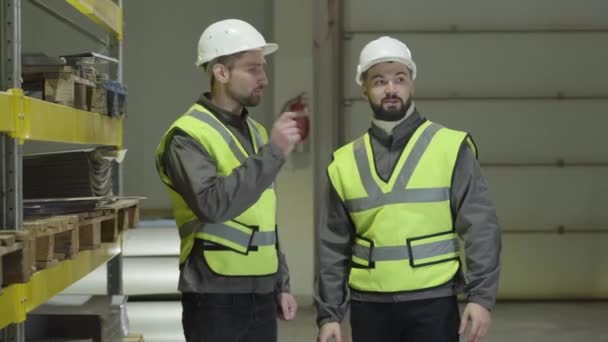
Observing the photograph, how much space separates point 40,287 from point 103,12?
86.4 inches

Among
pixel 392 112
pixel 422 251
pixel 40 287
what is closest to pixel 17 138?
pixel 40 287

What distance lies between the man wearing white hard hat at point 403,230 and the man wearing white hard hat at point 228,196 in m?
0.28

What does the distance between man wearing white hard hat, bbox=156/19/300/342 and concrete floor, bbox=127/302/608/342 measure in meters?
3.08

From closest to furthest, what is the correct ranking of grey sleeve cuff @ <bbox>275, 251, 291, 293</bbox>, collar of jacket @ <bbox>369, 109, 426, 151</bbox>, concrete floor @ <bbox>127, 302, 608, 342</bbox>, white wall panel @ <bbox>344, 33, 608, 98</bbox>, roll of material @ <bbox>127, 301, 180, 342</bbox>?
collar of jacket @ <bbox>369, 109, 426, 151</bbox> < grey sleeve cuff @ <bbox>275, 251, 291, 293</bbox> < roll of material @ <bbox>127, 301, 180, 342</bbox> < concrete floor @ <bbox>127, 302, 608, 342</bbox> < white wall panel @ <bbox>344, 33, 608, 98</bbox>

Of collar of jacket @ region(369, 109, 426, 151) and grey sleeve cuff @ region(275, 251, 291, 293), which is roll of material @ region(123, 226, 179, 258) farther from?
collar of jacket @ region(369, 109, 426, 151)

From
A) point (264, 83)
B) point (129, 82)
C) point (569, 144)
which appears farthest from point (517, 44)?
point (264, 83)

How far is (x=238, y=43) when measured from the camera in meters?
3.92

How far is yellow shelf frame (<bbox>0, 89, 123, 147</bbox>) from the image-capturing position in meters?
3.39

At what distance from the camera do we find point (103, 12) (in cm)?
537

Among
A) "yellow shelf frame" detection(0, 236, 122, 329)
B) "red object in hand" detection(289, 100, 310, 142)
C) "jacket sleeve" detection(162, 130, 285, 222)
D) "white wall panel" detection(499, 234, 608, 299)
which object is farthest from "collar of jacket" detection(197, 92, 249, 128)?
"white wall panel" detection(499, 234, 608, 299)

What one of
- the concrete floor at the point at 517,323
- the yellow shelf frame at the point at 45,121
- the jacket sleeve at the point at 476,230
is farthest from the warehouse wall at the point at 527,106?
the jacket sleeve at the point at 476,230

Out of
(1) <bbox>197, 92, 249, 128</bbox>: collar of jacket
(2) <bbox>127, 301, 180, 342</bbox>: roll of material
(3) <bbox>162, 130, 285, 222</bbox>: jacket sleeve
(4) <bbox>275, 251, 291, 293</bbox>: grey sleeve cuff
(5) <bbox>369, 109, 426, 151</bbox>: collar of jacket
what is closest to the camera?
(3) <bbox>162, 130, 285, 222</bbox>: jacket sleeve

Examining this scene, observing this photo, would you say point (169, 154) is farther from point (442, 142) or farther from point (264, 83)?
point (442, 142)

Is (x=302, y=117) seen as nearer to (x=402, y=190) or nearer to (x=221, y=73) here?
(x=221, y=73)
